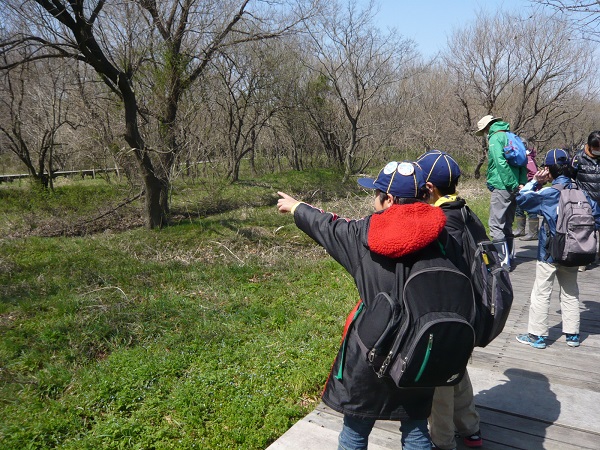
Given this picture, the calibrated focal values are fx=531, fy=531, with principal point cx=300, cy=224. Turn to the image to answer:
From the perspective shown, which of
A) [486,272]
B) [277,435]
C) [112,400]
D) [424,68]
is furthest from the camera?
[424,68]

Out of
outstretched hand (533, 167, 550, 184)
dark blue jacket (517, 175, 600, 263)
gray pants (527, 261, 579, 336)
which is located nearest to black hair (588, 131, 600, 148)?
dark blue jacket (517, 175, 600, 263)

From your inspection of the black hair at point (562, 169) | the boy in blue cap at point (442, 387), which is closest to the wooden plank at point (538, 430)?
A: the boy in blue cap at point (442, 387)

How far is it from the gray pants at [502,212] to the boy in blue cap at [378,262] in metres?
4.74

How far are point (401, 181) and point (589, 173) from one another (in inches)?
163

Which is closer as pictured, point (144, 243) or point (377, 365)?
point (377, 365)

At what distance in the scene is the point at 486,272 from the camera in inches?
103

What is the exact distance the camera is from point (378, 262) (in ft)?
7.73

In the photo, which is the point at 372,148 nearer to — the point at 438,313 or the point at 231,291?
the point at 231,291

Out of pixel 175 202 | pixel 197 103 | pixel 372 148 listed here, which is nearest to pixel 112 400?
pixel 175 202

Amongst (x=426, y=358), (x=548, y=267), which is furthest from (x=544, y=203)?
(x=426, y=358)

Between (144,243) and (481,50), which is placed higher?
(481,50)

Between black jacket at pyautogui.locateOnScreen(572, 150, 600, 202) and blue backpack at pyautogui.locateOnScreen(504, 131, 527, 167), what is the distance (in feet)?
3.06

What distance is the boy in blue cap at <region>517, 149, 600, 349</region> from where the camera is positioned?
4484 millimetres

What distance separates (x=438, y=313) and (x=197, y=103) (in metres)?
14.6
